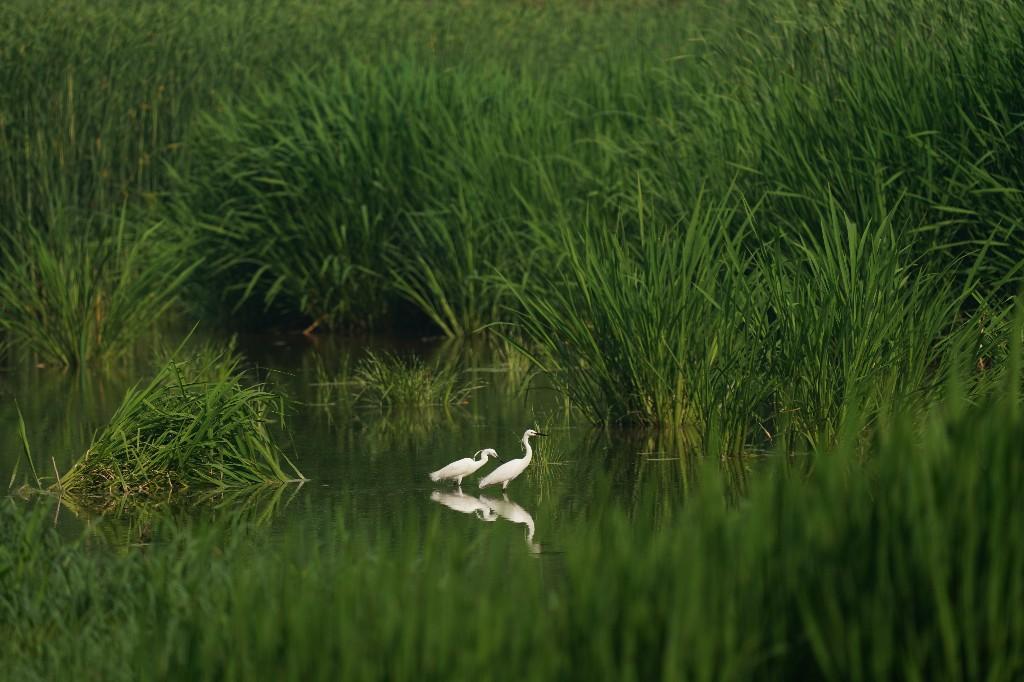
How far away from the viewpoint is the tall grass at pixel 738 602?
13.6 feet

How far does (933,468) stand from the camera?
443 cm

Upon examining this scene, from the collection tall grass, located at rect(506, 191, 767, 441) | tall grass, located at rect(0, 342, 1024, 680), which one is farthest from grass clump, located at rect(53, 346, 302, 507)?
tall grass, located at rect(0, 342, 1024, 680)

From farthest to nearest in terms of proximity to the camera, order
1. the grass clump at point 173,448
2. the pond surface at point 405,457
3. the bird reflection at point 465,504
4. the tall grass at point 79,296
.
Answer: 1. the tall grass at point 79,296
2. the grass clump at point 173,448
3. the bird reflection at point 465,504
4. the pond surface at point 405,457

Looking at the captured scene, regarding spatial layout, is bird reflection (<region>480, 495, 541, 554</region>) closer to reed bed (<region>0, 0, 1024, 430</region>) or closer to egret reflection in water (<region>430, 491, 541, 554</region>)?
egret reflection in water (<region>430, 491, 541, 554</region>)

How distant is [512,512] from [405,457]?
4.91 feet

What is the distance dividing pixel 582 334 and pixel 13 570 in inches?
160

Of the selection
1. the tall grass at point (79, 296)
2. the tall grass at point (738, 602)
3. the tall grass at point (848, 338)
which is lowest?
the tall grass at point (79, 296)

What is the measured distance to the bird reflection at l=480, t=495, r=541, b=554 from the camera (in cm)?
736

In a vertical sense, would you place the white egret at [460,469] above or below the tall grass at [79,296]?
above

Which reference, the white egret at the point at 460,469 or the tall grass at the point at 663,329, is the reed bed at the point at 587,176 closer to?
the tall grass at the point at 663,329

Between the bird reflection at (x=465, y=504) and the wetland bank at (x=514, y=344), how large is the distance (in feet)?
0.16

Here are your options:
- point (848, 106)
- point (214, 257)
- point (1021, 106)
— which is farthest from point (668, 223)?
point (214, 257)

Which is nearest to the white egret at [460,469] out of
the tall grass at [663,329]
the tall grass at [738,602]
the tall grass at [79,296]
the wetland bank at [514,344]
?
the wetland bank at [514,344]

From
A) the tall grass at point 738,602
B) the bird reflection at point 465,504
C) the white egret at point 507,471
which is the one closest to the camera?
the tall grass at point 738,602
